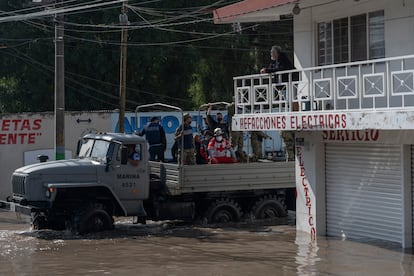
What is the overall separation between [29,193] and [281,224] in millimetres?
6553

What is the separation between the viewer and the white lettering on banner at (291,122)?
1692 centimetres

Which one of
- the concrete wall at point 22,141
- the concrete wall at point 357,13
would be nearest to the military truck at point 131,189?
the concrete wall at point 357,13

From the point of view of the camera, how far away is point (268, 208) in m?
22.7

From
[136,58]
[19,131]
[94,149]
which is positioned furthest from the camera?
[136,58]

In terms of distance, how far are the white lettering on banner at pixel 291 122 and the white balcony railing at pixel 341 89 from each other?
0.96 ft

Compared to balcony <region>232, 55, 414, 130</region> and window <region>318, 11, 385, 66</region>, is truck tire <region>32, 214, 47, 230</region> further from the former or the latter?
window <region>318, 11, 385, 66</region>

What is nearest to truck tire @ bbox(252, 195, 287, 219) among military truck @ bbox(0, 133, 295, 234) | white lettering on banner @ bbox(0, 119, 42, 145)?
military truck @ bbox(0, 133, 295, 234)

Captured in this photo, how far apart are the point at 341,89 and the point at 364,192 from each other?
2274mm

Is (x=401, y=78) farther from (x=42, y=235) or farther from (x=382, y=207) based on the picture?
(x=42, y=235)

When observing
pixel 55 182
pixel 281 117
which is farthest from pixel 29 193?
pixel 281 117

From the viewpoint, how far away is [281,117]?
61.2 ft

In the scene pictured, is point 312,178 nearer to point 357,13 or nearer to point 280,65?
point 280,65

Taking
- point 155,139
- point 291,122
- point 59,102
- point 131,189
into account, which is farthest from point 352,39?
point 59,102

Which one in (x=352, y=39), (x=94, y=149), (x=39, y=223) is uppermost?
(x=352, y=39)
